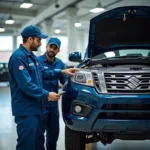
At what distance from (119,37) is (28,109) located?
2.21m

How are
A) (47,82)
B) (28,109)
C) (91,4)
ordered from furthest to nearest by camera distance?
(91,4)
(47,82)
(28,109)

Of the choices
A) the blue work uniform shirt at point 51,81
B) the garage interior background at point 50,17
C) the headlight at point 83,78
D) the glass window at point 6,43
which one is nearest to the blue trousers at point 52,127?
the blue work uniform shirt at point 51,81

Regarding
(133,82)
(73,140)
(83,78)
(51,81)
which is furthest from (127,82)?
(51,81)

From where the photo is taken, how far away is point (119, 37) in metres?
4.73

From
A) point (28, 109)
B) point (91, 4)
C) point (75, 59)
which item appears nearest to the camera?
point (28, 109)

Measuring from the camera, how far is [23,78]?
2.98 m

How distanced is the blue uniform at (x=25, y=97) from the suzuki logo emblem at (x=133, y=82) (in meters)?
0.91

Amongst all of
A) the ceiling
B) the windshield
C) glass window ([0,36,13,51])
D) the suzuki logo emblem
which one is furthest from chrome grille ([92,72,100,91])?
glass window ([0,36,13,51])

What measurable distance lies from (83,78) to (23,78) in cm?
77

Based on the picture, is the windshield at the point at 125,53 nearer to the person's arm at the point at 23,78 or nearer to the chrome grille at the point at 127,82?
the chrome grille at the point at 127,82

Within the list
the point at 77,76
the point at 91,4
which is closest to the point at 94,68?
the point at 77,76

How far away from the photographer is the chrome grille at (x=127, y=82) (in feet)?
10.9

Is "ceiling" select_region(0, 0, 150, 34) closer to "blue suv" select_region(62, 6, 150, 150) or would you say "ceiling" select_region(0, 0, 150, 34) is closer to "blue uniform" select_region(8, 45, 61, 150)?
"blue suv" select_region(62, 6, 150, 150)

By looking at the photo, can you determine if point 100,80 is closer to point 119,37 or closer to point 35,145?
point 35,145
